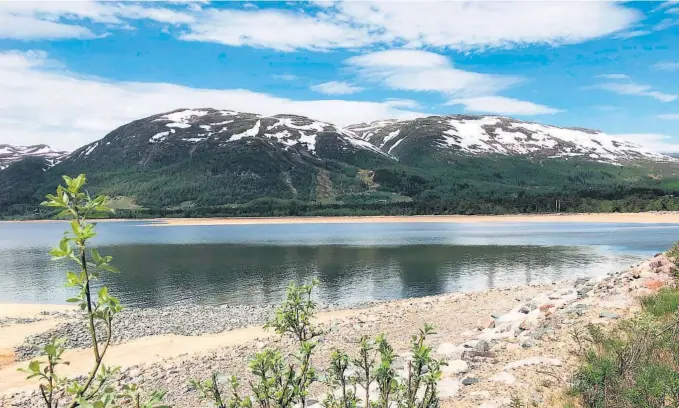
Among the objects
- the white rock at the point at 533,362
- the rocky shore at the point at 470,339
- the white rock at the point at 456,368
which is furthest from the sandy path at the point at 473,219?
the white rock at the point at 456,368

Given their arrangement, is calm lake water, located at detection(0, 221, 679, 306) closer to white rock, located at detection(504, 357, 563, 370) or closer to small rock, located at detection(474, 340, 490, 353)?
small rock, located at detection(474, 340, 490, 353)

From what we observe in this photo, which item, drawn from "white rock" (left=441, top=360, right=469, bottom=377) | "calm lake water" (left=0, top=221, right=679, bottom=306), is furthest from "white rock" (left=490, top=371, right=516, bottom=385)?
"calm lake water" (left=0, top=221, right=679, bottom=306)

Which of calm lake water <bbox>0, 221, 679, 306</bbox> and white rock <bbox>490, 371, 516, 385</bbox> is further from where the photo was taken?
calm lake water <bbox>0, 221, 679, 306</bbox>

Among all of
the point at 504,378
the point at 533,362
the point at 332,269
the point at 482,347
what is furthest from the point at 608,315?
the point at 332,269

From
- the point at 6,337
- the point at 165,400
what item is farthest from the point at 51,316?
the point at 165,400

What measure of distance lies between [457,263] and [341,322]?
106ft

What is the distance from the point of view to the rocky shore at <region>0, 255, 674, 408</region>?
10.3 metres

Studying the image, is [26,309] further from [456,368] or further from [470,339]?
[456,368]

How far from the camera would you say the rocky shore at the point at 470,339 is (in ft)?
33.9

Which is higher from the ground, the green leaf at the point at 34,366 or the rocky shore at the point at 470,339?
the green leaf at the point at 34,366

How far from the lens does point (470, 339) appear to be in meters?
17.8

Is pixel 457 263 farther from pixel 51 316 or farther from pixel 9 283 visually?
pixel 9 283

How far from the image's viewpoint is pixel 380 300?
3506 centimetres

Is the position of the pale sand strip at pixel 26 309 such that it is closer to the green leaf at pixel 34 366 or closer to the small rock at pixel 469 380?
the small rock at pixel 469 380
